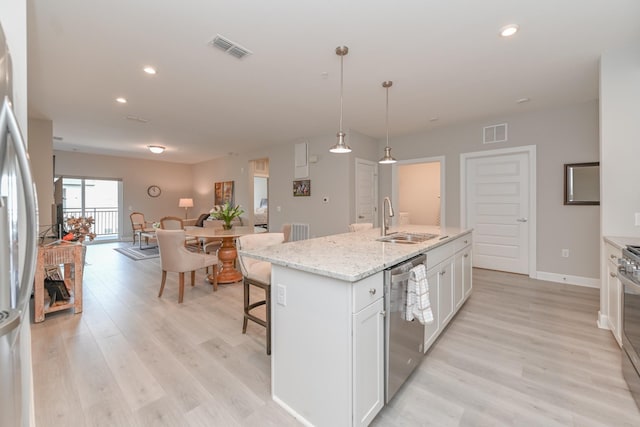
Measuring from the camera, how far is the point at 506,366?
2039 millimetres

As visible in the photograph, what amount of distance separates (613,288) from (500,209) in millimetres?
2378

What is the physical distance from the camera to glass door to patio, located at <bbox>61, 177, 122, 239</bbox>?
786 centimetres

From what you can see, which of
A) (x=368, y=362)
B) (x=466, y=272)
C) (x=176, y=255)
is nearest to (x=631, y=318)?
(x=466, y=272)

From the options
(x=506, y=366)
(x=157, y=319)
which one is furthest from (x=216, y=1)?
(x=506, y=366)

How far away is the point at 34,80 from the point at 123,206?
19.9 feet

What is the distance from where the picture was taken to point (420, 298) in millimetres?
1689

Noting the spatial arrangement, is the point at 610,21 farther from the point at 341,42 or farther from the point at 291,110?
the point at 291,110

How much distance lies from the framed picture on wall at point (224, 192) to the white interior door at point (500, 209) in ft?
19.4

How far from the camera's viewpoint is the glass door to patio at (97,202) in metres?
7.86

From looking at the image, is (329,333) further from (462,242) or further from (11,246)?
(462,242)

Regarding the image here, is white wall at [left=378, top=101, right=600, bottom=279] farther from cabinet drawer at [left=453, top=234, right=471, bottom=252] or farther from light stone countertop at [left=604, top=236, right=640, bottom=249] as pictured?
cabinet drawer at [left=453, top=234, right=471, bottom=252]

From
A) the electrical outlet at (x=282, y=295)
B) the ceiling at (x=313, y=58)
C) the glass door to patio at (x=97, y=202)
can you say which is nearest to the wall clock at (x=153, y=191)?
the glass door to patio at (x=97, y=202)

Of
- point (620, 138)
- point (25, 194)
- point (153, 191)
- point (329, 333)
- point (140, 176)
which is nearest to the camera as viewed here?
point (25, 194)

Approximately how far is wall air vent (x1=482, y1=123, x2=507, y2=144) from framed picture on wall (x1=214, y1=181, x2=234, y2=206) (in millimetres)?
6179
